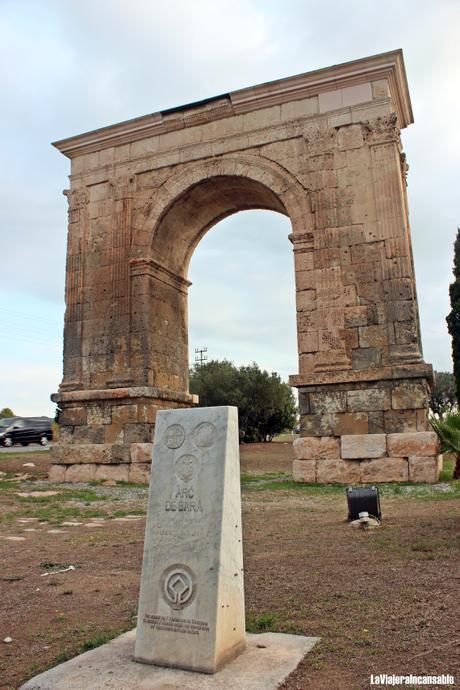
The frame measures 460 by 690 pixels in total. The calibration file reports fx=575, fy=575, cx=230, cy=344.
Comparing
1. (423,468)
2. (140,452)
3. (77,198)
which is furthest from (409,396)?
(77,198)

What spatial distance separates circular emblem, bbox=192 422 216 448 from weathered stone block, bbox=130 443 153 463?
9069 mm

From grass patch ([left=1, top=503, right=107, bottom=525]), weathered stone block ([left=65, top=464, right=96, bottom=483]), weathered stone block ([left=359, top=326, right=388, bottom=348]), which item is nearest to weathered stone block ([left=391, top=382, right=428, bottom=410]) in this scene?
weathered stone block ([left=359, top=326, right=388, bottom=348])

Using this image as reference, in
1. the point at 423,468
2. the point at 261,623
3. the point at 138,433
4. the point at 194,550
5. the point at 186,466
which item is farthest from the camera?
the point at 138,433

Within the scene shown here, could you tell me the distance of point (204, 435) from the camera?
2908 mm

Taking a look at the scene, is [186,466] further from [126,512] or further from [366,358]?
[366,358]

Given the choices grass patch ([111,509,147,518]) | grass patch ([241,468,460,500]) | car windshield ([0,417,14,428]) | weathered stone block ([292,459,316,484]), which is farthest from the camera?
car windshield ([0,417,14,428])

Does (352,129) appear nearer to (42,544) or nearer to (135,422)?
(135,422)

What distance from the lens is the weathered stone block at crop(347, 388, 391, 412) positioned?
1038 centimetres

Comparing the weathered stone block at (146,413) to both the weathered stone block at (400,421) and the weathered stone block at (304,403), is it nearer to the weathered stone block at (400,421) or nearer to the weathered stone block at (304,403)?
the weathered stone block at (304,403)

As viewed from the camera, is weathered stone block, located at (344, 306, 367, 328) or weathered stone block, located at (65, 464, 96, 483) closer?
weathered stone block, located at (344, 306, 367, 328)

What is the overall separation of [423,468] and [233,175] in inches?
278

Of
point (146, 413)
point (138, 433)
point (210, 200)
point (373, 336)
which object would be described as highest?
point (210, 200)

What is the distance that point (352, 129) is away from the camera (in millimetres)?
11555

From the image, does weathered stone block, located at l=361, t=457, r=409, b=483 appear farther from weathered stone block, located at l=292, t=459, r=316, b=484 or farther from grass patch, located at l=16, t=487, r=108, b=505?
grass patch, located at l=16, t=487, r=108, b=505
